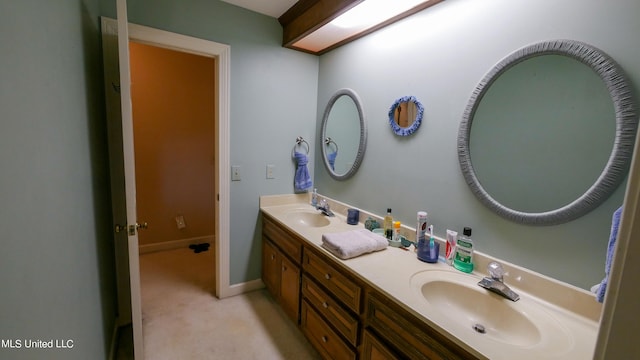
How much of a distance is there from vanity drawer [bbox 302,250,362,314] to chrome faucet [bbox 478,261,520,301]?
0.57 m

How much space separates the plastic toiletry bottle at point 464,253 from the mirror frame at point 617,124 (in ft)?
0.64

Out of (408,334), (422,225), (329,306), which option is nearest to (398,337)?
(408,334)

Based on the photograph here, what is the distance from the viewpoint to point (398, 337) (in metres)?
1.08

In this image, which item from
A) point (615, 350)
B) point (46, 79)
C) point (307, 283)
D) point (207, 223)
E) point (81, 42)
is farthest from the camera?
point (207, 223)

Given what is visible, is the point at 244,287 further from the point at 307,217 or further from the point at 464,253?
the point at 464,253

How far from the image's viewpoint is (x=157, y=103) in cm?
307

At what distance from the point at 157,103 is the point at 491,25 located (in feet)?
10.7

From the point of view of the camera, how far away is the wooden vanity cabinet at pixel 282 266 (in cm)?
187

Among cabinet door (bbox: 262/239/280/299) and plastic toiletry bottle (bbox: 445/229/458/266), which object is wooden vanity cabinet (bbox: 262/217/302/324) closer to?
cabinet door (bbox: 262/239/280/299)

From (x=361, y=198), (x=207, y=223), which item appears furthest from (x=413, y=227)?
(x=207, y=223)

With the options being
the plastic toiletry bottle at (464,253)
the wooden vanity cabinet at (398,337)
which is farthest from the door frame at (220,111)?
the plastic toiletry bottle at (464,253)

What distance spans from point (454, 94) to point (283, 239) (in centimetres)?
149

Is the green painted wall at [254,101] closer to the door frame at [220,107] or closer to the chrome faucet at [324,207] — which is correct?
the door frame at [220,107]

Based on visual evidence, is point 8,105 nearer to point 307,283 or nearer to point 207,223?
point 307,283
